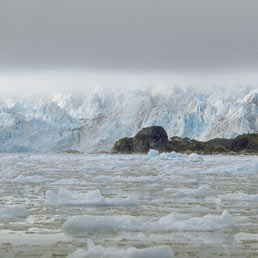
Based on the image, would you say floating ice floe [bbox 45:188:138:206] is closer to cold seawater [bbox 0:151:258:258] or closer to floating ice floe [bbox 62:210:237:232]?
cold seawater [bbox 0:151:258:258]

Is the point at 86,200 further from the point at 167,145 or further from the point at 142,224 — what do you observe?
the point at 167,145

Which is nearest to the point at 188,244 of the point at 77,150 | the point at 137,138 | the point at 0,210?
Answer: the point at 0,210

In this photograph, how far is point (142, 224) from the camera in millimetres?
7641

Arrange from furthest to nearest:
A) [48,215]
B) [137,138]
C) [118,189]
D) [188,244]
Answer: [137,138] → [118,189] → [48,215] → [188,244]

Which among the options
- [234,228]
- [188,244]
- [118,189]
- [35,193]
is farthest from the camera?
[118,189]

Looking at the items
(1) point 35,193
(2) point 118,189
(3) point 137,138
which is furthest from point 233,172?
(3) point 137,138

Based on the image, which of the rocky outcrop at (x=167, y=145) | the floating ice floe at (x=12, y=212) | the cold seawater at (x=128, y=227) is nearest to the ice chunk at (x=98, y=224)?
the cold seawater at (x=128, y=227)

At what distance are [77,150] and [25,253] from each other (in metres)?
166

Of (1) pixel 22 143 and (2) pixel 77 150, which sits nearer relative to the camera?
(1) pixel 22 143

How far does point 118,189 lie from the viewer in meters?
14.1

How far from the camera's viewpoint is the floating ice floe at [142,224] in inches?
289

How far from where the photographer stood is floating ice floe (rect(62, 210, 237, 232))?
734 cm

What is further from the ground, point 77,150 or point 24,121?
point 24,121

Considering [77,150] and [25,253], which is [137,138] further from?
[25,253]
